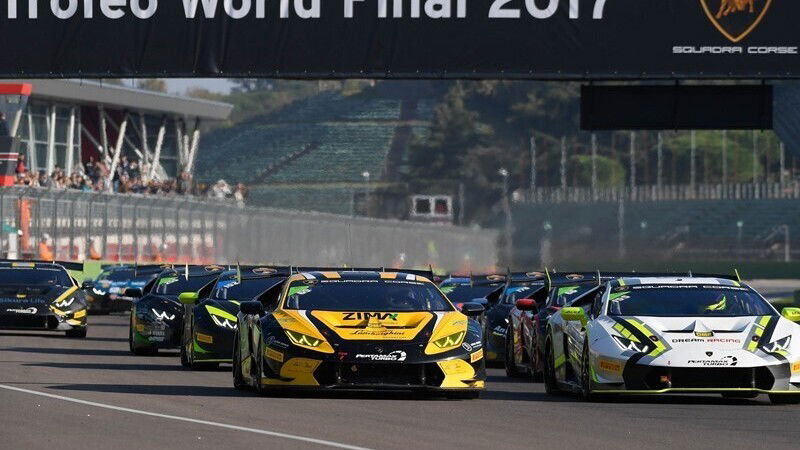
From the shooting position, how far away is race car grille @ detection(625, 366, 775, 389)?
1598 cm

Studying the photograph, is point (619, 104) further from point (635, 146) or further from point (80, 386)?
point (635, 146)

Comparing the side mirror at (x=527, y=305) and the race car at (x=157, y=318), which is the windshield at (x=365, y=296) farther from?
the race car at (x=157, y=318)

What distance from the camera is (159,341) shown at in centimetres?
2505

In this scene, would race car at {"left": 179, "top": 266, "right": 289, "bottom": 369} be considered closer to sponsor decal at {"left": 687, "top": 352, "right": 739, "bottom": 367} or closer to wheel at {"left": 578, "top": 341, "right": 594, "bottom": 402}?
wheel at {"left": 578, "top": 341, "right": 594, "bottom": 402}

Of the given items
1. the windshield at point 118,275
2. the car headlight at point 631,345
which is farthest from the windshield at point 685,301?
the windshield at point 118,275

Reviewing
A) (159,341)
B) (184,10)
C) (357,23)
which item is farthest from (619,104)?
(159,341)

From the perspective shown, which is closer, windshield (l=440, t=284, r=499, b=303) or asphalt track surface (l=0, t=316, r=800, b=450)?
asphalt track surface (l=0, t=316, r=800, b=450)

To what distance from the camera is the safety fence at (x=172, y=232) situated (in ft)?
160

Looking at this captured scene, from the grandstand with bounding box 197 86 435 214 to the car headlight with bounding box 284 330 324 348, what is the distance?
107 m

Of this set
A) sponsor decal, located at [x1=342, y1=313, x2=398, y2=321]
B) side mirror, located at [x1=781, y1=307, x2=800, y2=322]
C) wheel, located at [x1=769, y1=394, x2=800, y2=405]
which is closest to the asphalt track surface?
wheel, located at [x1=769, y1=394, x2=800, y2=405]

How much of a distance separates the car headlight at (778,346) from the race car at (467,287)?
519 inches

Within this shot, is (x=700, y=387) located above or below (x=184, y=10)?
below

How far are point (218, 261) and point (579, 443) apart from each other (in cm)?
4314

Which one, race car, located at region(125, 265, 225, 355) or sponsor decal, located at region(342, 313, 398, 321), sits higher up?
sponsor decal, located at region(342, 313, 398, 321)
